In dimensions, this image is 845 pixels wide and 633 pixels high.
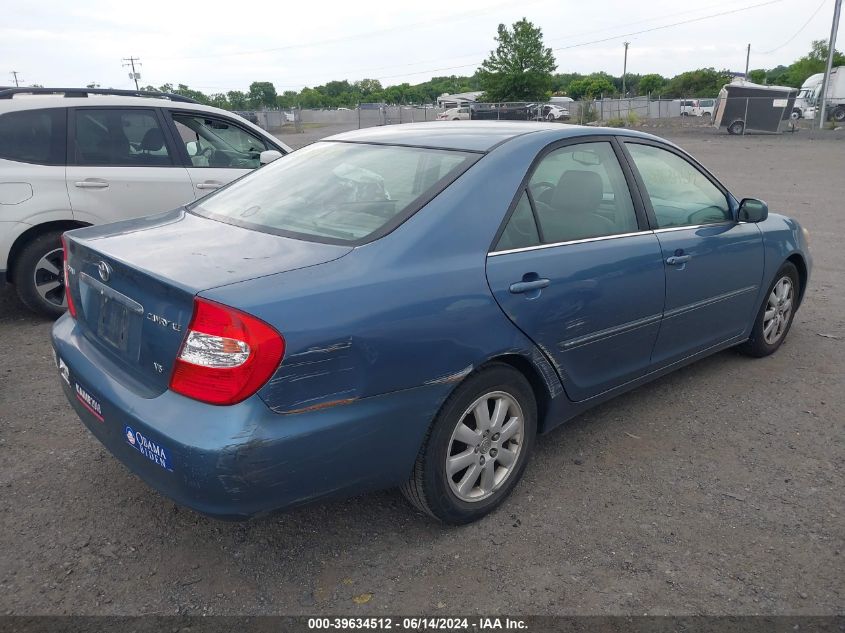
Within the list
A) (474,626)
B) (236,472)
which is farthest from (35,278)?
(474,626)

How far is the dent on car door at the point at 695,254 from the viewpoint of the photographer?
3689mm

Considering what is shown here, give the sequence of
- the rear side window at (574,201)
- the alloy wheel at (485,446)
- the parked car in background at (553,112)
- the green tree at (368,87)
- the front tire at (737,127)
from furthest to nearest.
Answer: the green tree at (368,87), the parked car in background at (553,112), the front tire at (737,127), the rear side window at (574,201), the alloy wheel at (485,446)

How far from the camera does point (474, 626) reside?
2.37 m

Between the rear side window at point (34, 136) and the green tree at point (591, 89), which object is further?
the green tree at point (591, 89)

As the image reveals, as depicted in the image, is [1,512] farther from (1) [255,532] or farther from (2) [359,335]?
(2) [359,335]

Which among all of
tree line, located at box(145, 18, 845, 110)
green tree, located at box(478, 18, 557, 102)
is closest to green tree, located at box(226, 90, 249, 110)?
tree line, located at box(145, 18, 845, 110)

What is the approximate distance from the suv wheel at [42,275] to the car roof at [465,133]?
2870mm

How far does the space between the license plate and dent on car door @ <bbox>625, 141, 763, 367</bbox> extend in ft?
8.47

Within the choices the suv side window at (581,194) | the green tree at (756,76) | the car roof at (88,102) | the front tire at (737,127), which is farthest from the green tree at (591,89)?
the suv side window at (581,194)

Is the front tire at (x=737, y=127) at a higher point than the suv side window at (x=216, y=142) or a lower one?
lower

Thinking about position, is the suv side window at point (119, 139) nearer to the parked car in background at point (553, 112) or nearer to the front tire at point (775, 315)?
the front tire at point (775, 315)

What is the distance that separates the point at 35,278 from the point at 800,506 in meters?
5.32

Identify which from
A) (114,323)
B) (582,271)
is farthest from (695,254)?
(114,323)

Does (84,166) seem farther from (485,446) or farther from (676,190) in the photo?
(676,190)
